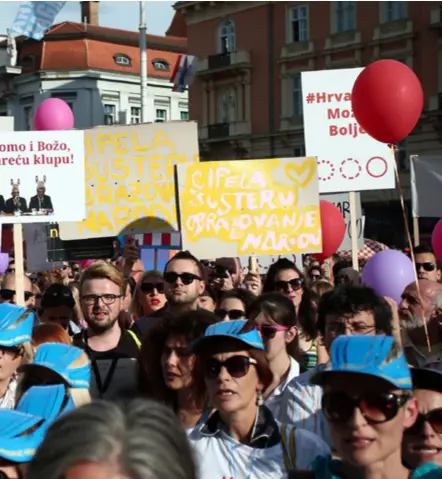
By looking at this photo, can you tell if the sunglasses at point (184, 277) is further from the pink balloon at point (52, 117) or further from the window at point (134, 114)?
the window at point (134, 114)

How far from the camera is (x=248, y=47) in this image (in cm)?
4138

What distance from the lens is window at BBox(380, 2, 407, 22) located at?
117 feet

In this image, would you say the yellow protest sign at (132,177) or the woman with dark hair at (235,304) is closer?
the woman with dark hair at (235,304)

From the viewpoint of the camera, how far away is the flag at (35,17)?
2058cm

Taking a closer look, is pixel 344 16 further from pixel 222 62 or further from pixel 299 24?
pixel 222 62

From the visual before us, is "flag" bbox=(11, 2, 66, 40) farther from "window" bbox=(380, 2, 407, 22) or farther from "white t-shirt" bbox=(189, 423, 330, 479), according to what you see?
"white t-shirt" bbox=(189, 423, 330, 479)

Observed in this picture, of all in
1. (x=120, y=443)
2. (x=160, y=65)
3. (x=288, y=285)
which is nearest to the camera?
(x=120, y=443)

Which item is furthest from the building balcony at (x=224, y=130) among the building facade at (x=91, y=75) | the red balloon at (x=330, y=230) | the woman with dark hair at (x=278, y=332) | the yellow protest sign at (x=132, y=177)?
the woman with dark hair at (x=278, y=332)

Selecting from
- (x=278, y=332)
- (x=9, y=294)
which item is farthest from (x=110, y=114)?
(x=278, y=332)

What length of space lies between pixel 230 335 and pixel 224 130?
3918 cm

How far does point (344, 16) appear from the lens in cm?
3794

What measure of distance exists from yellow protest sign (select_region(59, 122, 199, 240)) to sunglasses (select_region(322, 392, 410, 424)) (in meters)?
6.46

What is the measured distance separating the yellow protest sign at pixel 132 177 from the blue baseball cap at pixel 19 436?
6.54 m

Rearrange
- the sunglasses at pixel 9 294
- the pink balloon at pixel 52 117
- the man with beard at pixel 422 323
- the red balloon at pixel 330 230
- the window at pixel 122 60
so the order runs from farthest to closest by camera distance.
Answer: the window at pixel 122 60, the pink balloon at pixel 52 117, the red balloon at pixel 330 230, the sunglasses at pixel 9 294, the man with beard at pixel 422 323
